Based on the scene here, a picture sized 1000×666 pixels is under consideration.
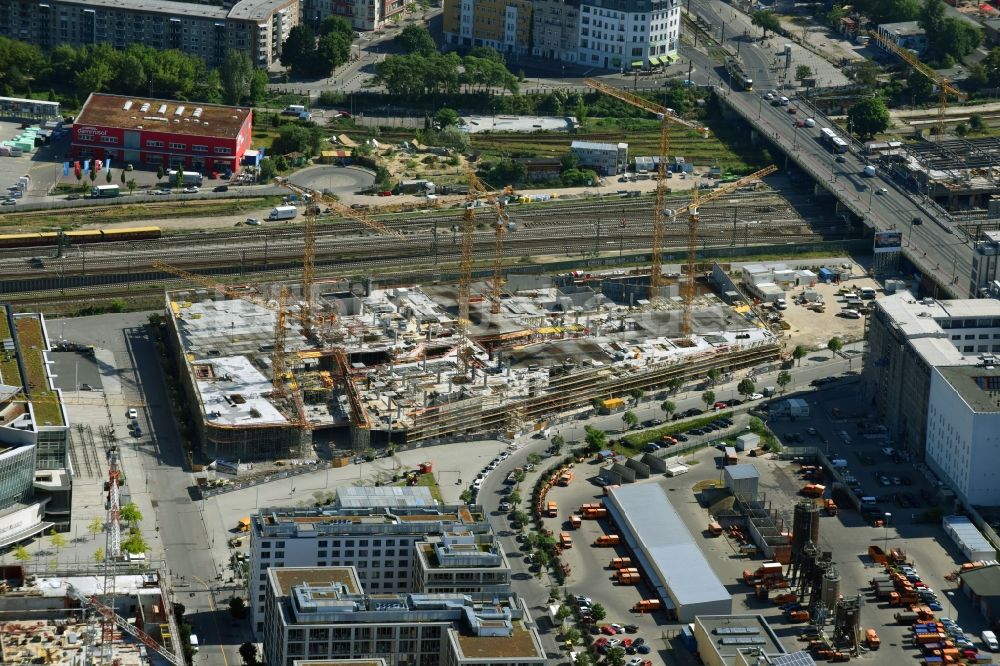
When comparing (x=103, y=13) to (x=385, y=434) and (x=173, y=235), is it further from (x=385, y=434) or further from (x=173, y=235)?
(x=385, y=434)

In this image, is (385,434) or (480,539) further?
(385,434)

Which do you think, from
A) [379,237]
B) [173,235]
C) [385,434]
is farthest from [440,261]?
[385,434]

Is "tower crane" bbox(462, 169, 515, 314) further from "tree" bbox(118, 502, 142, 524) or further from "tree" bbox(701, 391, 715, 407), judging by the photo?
"tree" bbox(118, 502, 142, 524)

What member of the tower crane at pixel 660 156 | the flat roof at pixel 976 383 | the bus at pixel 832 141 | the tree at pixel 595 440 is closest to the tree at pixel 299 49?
the tower crane at pixel 660 156

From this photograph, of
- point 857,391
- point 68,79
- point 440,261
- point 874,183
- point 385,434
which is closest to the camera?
point 385,434

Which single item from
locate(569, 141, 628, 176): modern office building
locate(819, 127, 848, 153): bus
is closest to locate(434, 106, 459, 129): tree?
locate(569, 141, 628, 176): modern office building

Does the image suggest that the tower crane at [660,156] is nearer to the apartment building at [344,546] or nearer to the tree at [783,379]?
the tree at [783,379]

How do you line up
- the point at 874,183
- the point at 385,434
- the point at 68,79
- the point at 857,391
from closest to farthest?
the point at 385,434 → the point at 857,391 → the point at 874,183 → the point at 68,79
